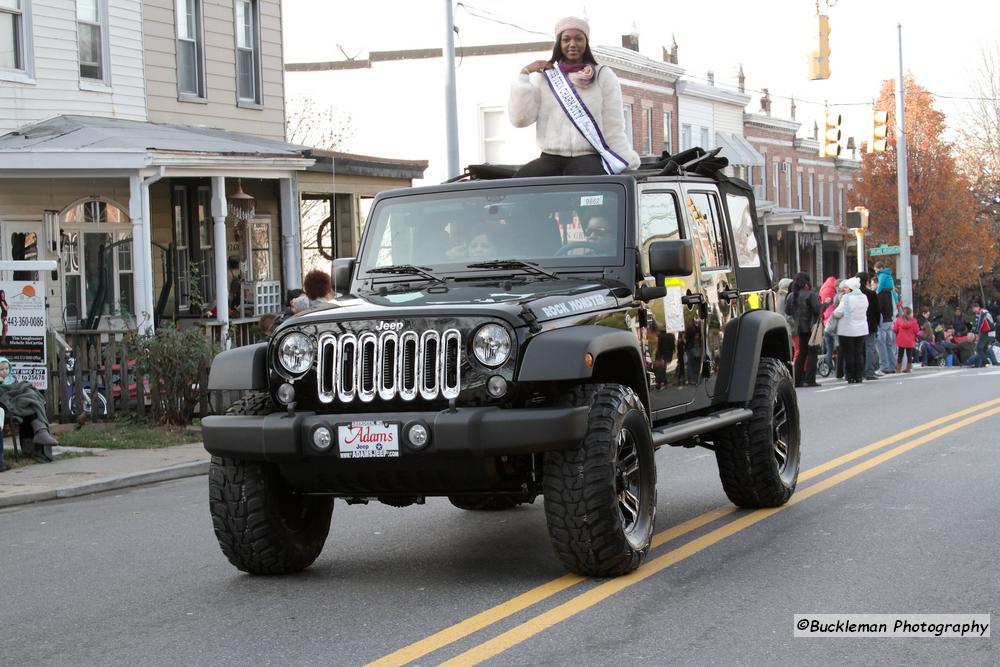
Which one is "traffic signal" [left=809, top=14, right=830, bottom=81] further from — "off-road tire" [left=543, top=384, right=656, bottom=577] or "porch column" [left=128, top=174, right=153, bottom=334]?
"off-road tire" [left=543, top=384, right=656, bottom=577]

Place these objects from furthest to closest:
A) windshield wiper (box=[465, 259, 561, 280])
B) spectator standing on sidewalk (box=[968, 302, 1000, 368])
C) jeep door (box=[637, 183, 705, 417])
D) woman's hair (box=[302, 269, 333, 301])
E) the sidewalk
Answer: spectator standing on sidewalk (box=[968, 302, 1000, 368]), woman's hair (box=[302, 269, 333, 301]), the sidewalk, jeep door (box=[637, 183, 705, 417]), windshield wiper (box=[465, 259, 561, 280])

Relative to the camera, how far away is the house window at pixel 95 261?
20.3m

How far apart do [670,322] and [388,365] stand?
216cm

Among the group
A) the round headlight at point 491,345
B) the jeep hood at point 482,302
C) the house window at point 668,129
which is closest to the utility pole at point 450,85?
the jeep hood at point 482,302

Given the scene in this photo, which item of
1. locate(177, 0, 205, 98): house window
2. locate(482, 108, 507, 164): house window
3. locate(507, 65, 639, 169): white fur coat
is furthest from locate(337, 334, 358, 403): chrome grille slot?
locate(482, 108, 507, 164): house window

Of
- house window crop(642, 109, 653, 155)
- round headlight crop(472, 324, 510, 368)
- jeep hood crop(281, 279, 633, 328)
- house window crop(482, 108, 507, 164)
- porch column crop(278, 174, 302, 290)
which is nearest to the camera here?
round headlight crop(472, 324, 510, 368)

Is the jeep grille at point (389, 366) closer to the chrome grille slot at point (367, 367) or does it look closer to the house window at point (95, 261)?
the chrome grille slot at point (367, 367)

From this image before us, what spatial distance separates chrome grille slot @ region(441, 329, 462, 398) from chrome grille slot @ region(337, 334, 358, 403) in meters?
0.46

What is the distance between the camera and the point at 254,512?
7.18 metres

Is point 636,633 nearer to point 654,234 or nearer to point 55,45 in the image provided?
point 654,234

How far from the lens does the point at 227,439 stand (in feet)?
22.9

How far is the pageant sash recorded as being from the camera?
883 centimetres

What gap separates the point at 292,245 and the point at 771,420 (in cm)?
1494

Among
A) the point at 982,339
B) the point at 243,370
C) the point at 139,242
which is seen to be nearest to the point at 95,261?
the point at 139,242
